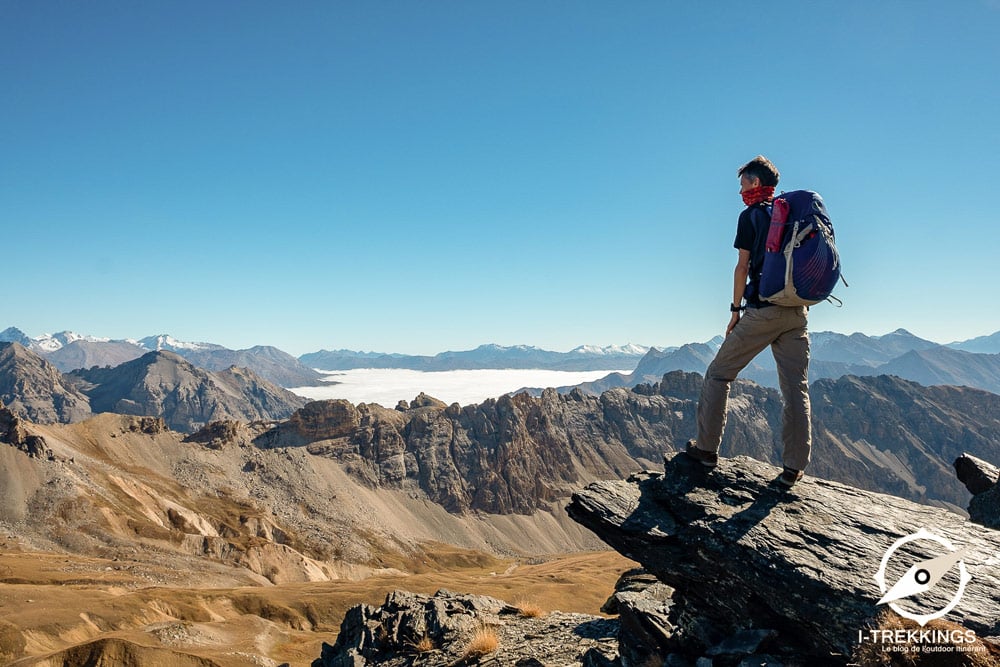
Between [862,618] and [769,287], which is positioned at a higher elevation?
[769,287]

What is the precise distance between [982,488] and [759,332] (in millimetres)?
8984

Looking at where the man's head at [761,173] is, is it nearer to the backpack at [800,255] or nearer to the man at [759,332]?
the man at [759,332]

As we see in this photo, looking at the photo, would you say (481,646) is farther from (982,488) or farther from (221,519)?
(221,519)

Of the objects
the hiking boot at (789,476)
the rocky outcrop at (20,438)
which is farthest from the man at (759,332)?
the rocky outcrop at (20,438)

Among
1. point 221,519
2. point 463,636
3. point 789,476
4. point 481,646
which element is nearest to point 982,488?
point 789,476

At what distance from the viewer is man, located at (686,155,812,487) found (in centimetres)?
868

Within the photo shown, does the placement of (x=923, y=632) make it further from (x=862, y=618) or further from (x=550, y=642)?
(x=550, y=642)

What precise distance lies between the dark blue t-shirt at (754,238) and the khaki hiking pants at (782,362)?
32 cm

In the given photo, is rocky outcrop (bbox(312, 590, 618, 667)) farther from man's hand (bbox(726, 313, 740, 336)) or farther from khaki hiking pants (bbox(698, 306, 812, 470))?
man's hand (bbox(726, 313, 740, 336))

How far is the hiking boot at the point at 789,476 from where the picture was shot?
947cm

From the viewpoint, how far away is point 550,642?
13.3m

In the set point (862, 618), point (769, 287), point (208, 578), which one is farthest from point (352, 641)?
point (208, 578)

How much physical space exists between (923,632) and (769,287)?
5058mm

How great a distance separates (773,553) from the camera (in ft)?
27.4
